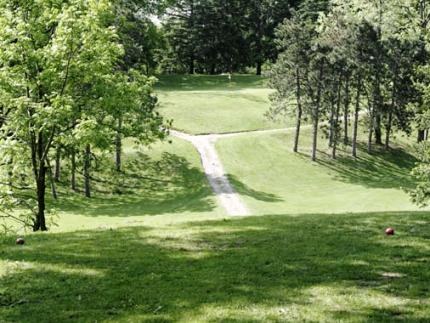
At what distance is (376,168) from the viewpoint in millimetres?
55750

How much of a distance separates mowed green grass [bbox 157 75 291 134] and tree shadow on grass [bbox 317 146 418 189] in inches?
485

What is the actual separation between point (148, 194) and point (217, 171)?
26.9 ft

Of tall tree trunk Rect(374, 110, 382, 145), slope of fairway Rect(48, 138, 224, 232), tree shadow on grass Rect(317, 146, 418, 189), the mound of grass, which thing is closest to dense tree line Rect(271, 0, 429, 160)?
tall tree trunk Rect(374, 110, 382, 145)

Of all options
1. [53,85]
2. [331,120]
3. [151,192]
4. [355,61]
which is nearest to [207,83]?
[331,120]

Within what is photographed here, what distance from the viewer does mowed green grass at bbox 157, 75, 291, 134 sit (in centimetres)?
6612

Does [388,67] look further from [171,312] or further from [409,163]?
[171,312]

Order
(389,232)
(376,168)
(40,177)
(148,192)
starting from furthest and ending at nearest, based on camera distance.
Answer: (376,168) < (148,192) < (40,177) < (389,232)

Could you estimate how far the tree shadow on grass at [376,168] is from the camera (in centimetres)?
5056

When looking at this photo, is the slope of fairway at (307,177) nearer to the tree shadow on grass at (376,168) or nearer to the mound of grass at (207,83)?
the tree shadow on grass at (376,168)

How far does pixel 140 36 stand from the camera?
64938 millimetres

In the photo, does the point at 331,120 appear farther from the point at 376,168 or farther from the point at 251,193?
the point at 251,193

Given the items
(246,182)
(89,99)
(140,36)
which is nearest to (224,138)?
(246,182)

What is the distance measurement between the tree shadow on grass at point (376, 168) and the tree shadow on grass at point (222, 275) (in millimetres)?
32208

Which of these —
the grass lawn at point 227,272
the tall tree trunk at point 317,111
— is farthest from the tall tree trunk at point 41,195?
the tall tree trunk at point 317,111
